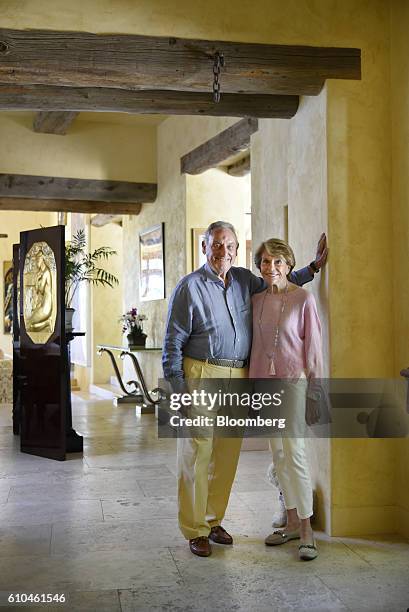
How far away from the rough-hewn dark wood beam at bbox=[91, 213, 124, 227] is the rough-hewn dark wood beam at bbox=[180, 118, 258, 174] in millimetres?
3415

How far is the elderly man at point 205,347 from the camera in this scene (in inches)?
149

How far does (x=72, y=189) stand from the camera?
945 centimetres

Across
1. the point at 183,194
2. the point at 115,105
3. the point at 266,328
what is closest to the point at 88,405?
the point at 183,194

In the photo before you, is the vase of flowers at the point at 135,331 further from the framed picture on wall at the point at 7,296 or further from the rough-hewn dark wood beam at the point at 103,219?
the framed picture on wall at the point at 7,296

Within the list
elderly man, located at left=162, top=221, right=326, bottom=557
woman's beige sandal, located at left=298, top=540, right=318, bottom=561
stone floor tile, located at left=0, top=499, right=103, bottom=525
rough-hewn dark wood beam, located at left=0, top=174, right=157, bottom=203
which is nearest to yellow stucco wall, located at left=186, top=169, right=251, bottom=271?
rough-hewn dark wood beam, located at left=0, top=174, right=157, bottom=203

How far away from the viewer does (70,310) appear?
23.1ft

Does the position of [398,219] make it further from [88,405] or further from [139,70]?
[88,405]

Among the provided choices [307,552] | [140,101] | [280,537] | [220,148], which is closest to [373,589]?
[307,552]

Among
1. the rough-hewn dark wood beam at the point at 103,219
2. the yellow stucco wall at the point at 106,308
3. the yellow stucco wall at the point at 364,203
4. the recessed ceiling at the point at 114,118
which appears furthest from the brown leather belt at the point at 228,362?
the yellow stucco wall at the point at 106,308

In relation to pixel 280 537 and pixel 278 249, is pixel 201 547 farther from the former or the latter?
pixel 278 249

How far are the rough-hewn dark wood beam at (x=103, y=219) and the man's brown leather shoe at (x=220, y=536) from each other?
27.4ft

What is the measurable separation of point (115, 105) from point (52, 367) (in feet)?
8.68

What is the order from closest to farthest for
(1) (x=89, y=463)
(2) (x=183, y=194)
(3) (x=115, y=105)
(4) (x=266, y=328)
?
(4) (x=266, y=328) < (3) (x=115, y=105) < (1) (x=89, y=463) < (2) (x=183, y=194)

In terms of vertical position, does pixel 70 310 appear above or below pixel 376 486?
above
